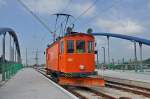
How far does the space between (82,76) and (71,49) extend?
1651 mm

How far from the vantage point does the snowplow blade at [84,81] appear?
21.1 meters

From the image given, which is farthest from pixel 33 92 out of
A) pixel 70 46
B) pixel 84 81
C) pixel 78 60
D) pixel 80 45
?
pixel 80 45

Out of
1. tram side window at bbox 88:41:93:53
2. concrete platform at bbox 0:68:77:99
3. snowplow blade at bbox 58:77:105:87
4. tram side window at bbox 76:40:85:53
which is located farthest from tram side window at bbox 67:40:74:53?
concrete platform at bbox 0:68:77:99

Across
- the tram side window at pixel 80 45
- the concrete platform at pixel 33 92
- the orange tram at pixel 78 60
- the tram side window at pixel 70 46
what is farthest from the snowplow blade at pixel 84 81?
the tram side window at pixel 80 45

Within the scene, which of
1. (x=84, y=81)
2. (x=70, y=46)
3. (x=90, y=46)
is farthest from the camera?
(x=90, y=46)

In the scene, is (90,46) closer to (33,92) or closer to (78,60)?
(78,60)

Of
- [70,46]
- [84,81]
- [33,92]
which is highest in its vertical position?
[70,46]

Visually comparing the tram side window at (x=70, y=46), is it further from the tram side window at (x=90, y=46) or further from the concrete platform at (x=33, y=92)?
the concrete platform at (x=33, y=92)

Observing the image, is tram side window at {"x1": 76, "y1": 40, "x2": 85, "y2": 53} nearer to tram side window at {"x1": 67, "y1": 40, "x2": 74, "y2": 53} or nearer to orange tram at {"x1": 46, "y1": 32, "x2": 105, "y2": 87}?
orange tram at {"x1": 46, "y1": 32, "x2": 105, "y2": 87}

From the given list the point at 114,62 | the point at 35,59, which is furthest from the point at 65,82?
the point at 35,59

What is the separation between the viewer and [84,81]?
21359 millimetres

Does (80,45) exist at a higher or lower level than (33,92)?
higher

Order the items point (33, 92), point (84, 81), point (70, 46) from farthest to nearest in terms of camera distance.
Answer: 1. point (70, 46)
2. point (84, 81)
3. point (33, 92)

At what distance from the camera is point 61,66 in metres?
23.0
